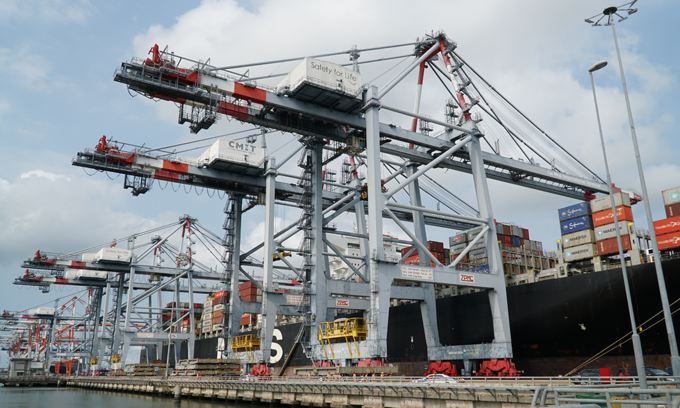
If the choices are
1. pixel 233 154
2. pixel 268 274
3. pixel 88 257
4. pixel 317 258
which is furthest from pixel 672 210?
pixel 88 257

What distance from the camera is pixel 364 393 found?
25.1 metres

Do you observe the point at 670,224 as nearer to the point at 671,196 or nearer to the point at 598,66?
the point at 671,196

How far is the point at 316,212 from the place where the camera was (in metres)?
38.8

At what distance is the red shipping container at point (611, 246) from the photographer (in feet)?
94.5

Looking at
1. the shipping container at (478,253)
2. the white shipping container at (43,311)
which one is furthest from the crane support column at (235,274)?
the white shipping container at (43,311)

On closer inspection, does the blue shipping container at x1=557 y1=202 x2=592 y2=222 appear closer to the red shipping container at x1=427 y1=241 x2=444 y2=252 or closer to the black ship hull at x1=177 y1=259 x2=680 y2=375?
the black ship hull at x1=177 y1=259 x2=680 y2=375

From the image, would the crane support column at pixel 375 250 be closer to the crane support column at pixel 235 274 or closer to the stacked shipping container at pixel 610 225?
the stacked shipping container at pixel 610 225

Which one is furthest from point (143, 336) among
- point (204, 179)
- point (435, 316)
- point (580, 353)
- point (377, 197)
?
point (580, 353)

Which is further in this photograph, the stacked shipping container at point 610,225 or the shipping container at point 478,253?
the shipping container at point 478,253

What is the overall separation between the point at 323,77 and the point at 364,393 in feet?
60.9

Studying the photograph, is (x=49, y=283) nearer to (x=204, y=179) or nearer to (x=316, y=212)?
(x=204, y=179)

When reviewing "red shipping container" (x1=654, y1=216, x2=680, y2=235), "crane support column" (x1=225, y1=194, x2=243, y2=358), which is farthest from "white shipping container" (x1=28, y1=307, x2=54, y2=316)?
"red shipping container" (x1=654, y1=216, x2=680, y2=235)

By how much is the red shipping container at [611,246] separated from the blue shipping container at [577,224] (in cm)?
168

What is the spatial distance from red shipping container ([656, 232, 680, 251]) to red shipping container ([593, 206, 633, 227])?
9.09 feet
